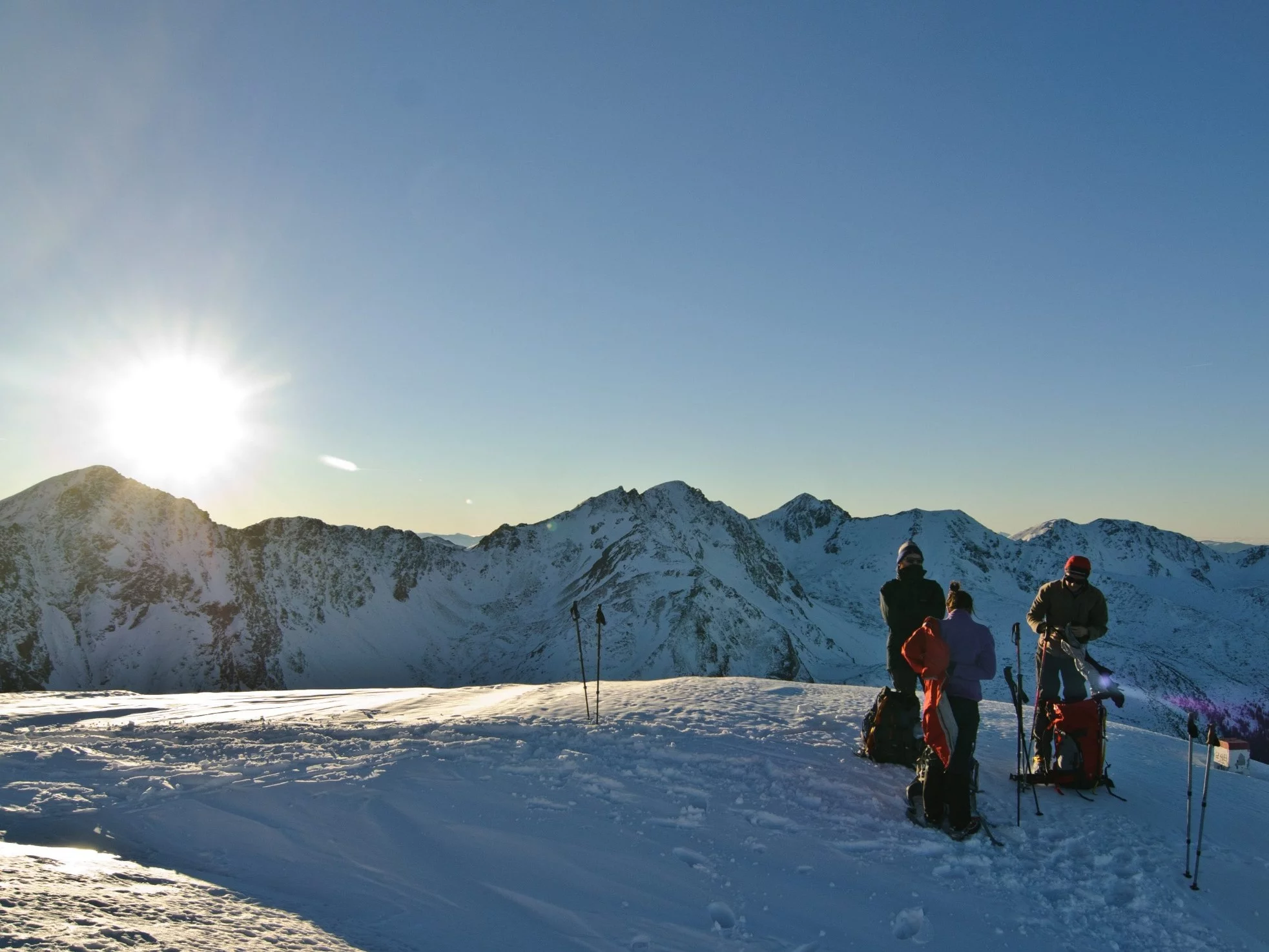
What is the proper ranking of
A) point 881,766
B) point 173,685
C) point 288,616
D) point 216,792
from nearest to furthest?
point 216,792
point 881,766
point 173,685
point 288,616

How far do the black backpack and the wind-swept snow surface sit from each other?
0.31 m

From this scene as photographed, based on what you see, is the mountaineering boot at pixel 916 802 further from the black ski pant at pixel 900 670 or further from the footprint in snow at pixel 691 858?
the footprint in snow at pixel 691 858

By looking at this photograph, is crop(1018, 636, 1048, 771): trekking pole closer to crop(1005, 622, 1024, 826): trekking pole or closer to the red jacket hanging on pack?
crop(1005, 622, 1024, 826): trekking pole

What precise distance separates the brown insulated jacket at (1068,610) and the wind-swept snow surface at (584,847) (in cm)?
209

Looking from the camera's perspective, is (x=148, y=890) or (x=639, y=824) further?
(x=639, y=824)

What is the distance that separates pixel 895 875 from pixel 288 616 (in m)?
206

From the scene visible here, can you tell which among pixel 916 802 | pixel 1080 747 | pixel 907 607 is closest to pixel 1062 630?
pixel 1080 747

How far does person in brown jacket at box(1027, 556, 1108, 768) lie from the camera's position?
9766 millimetres

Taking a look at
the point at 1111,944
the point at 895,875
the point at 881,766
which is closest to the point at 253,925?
the point at 895,875

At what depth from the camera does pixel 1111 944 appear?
5.97 metres

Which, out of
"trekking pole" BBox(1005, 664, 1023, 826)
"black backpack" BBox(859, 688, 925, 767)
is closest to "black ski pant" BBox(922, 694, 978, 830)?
"trekking pole" BBox(1005, 664, 1023, 826)

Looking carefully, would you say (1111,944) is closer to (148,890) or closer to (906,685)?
(906,685)

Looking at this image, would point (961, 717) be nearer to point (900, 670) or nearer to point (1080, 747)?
point (900, 670)

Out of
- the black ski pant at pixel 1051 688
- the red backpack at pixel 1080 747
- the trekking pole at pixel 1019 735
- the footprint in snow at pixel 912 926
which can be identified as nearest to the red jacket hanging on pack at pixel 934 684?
the trekking pole at pixel 1019 735
